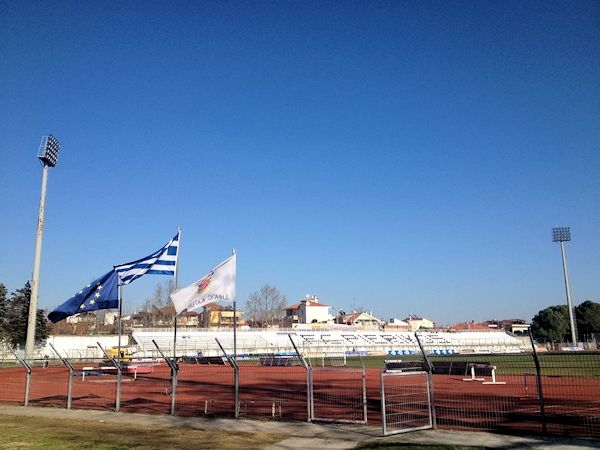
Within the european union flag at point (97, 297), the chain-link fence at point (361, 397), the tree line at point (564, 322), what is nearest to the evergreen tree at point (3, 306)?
the chain-link fence at point (361, 397)

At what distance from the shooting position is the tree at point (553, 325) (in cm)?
10344

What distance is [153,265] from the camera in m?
19.5

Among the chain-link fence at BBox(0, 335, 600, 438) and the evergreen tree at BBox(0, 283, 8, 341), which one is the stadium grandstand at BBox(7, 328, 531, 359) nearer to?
the evergreen tree at BBox(0, 283, 8, 341)

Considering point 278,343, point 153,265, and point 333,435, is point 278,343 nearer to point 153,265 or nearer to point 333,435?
point 153,265

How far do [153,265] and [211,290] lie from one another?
11.5 ft

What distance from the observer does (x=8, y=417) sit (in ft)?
56.2

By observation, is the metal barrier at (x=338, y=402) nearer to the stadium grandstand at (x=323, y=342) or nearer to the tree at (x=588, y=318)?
the stadium grandstand at (x=323, y=342)

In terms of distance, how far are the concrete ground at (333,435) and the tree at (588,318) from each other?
103456mm

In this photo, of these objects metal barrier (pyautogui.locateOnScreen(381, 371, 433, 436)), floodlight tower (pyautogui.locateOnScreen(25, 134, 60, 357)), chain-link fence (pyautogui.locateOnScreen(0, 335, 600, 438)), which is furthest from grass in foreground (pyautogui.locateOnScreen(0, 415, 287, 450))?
floodlight tower (pyautogui.locateOnScreen(25, 134, 60, 357))

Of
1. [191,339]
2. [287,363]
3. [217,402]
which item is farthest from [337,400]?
[191,339]

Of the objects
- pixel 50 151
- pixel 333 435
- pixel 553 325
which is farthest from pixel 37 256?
pixel 553 325

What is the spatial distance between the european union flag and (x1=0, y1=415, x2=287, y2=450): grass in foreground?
13.9ft

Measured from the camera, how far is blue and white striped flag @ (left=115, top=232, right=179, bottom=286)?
19.2 meters

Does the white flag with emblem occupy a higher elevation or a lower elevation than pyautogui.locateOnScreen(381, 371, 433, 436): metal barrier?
higher
